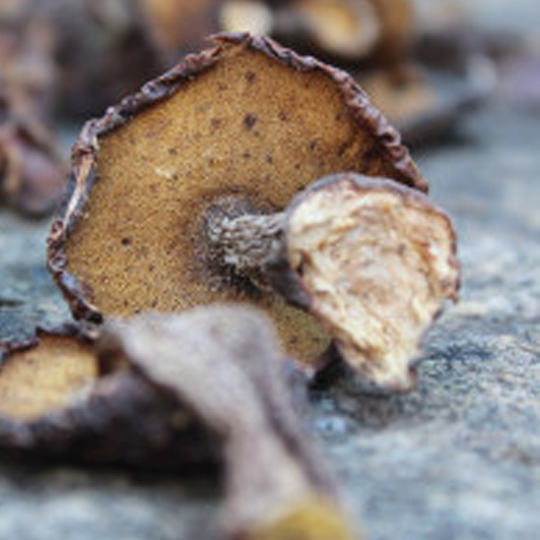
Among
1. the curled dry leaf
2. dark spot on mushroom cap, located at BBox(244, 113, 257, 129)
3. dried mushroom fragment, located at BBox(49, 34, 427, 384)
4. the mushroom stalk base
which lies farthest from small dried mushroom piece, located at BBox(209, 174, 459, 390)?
the curled dry leaf

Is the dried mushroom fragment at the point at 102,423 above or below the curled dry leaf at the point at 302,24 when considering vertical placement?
below

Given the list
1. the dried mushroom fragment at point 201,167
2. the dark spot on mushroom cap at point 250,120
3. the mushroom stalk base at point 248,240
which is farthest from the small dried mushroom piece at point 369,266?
the dark spot on mushroom cap at point 250,120

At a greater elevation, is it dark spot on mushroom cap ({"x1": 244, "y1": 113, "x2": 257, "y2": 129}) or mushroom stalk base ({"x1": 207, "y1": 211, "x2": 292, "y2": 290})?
dark spot on mushroom cap ({"x1": 244, "y1": 113, "x2": 257, "y2": 129})

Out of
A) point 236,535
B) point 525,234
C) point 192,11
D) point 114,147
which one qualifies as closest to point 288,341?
point 114,147

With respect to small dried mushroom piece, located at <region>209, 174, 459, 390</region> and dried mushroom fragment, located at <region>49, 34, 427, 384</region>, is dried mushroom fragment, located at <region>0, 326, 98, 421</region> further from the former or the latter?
small dried mushroom piece, located at <region>209, 174, 459, 390</region>

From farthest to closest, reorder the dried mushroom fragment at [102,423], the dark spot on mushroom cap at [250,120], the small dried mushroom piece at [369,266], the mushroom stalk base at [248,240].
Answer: the dark spot on mushroom cap at [250,120] < the mushroom stalk base at [248,240] < the small dried mushroom piece at [369,266] < the dried mushroom fragment at [102,423]

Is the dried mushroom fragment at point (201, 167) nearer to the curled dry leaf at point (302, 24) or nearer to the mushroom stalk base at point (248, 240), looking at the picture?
the mushroom stalk base at point (248, 240)

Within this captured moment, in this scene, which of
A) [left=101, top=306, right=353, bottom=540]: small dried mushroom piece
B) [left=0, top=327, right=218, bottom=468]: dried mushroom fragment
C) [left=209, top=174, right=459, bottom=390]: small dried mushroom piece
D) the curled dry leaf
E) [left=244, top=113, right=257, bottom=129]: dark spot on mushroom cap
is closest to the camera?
[left=101, top=306, right=353, bottom=540]: small dried mushroom piece

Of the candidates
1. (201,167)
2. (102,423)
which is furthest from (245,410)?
(201,167)
